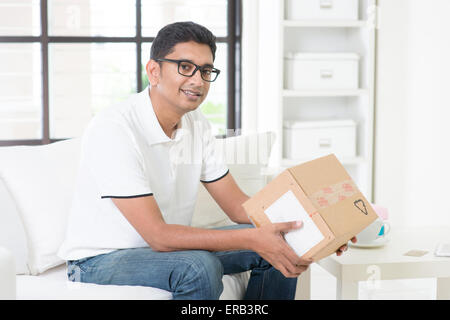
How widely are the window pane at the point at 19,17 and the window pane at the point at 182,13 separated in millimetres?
505

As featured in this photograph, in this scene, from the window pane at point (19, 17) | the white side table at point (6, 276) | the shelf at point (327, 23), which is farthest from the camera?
the window pane at point (19, 17)

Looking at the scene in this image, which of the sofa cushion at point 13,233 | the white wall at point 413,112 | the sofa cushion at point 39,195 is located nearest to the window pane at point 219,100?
the white wall at point 413,112

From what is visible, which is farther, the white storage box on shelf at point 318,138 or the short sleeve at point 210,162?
the white storage box on shelf at point 318,138

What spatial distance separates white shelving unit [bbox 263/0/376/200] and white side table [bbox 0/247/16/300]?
5.68ft

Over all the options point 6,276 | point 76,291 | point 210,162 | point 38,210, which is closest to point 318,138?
point 210,162

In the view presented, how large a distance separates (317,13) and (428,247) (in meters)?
1.32

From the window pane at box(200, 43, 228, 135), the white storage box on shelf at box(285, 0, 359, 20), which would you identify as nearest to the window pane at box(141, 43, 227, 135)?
the window pane at box(200, 43, 228, 135)

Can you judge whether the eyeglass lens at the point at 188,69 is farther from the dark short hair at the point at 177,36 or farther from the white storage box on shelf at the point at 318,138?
the white storage box on shelf at the point at 318,138

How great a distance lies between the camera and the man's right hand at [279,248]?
143 cm

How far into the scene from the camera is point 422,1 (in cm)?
263

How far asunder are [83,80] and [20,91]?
298 mm

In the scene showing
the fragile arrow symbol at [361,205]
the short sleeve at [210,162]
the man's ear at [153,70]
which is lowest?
the fragile arrow symbol at [361,205]

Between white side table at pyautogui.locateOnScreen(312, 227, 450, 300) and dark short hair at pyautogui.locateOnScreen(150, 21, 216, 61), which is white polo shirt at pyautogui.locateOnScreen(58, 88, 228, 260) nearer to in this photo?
dark short hair at pyautogui.locateOnScreen(150, 21, 216, 61)
